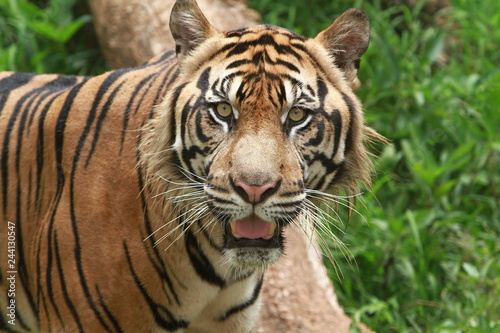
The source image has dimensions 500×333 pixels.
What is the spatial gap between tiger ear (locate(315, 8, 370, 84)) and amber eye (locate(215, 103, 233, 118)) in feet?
1.34

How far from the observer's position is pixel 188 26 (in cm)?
235

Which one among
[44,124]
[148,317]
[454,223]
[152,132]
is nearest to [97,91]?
[44,124]

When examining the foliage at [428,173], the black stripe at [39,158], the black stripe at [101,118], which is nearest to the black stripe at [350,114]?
the black stripe at [101,118]

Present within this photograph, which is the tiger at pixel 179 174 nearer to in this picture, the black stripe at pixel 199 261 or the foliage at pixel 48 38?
the black stripe at pixel 199 261

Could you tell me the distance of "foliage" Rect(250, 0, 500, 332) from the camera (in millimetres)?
3932

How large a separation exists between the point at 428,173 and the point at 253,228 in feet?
7.53

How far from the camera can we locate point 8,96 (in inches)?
113

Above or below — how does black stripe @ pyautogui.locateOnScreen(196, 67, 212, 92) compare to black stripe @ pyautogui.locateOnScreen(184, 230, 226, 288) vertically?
above

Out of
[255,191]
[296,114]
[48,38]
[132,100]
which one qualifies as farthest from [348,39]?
[48,38]

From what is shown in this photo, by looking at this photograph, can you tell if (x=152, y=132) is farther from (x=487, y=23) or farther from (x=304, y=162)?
(x=487, y=23)

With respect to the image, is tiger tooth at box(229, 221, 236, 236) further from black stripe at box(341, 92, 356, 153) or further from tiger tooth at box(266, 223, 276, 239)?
black stripe at box(341, 92, 356, 153)

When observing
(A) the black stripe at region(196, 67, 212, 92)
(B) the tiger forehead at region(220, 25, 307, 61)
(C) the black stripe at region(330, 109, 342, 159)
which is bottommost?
(C) the black stripe at region(330, 109, 342, 159)

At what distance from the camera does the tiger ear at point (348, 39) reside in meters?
2.32

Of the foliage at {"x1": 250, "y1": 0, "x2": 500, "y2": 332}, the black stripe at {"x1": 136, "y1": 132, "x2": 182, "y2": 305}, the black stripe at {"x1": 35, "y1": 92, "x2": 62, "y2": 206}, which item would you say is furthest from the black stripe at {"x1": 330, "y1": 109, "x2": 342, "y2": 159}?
the foliage at {"x1": 250, "y1": 0, "x2": 500, "y2": 332}
